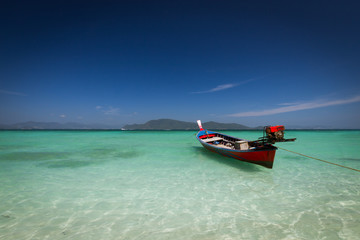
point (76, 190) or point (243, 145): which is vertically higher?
point (243, 145)

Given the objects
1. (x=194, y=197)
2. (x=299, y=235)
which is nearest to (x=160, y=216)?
(x=194, y=197)

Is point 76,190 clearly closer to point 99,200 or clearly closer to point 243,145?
point 99,200

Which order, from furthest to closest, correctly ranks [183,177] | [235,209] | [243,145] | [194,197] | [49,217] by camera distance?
[243,145]
[183,177]
[194,197]
[235,209]
[49,217]

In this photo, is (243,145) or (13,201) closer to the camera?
(13,201)

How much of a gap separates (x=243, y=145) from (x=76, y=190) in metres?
10.3

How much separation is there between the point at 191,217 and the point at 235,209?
167 centimetres

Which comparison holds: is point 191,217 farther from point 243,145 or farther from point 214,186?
point 243,145

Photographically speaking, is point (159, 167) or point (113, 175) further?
point (159, 167)

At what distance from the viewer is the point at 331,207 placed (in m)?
6.07

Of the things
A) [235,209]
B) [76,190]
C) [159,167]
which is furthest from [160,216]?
[159,167]

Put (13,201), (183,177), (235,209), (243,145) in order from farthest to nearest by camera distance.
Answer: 1. (243,145)
2. (183,177)
3. (13,201)
4. (235,209)

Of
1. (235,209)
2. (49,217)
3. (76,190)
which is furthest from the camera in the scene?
(76,190)

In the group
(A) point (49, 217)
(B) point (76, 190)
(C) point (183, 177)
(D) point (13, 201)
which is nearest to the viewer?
(A) point (49, 217)

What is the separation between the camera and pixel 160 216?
5.58 meters
